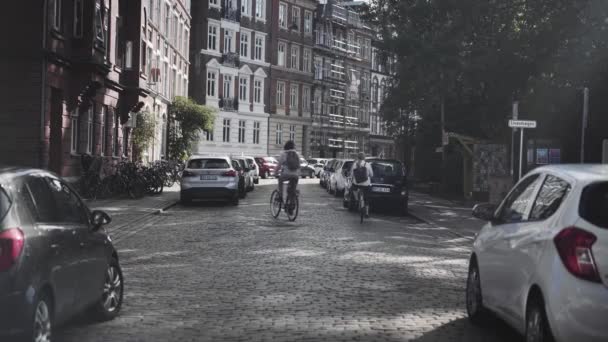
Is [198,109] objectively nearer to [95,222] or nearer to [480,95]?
[480,95]

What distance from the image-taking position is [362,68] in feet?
285

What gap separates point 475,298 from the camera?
24.5ft

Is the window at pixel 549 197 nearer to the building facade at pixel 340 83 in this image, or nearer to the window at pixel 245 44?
the window at pixel 245 44

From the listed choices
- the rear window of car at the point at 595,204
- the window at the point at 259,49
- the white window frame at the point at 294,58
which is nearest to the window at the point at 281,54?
the white window frame at the point at 294,58

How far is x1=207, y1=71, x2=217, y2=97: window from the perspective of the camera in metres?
64.6

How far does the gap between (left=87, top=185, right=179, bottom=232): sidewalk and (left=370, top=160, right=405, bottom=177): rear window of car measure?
624 cm

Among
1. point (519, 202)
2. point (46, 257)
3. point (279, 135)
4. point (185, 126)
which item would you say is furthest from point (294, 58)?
point (46, 257)

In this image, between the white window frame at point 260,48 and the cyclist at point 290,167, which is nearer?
the cyclist at point 290,167

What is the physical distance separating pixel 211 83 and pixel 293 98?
1036cm

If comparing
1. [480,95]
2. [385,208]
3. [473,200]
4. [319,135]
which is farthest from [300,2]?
[385,208]

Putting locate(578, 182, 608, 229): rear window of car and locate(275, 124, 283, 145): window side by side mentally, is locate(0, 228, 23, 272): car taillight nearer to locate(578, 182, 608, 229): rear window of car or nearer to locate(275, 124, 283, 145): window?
locate(578, 182, 608, 229): rear window of car

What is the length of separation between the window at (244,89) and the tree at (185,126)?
1861 centimetres

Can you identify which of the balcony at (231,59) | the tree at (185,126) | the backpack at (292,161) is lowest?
the backpack at (292,161)

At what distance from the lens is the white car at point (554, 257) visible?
499cm
